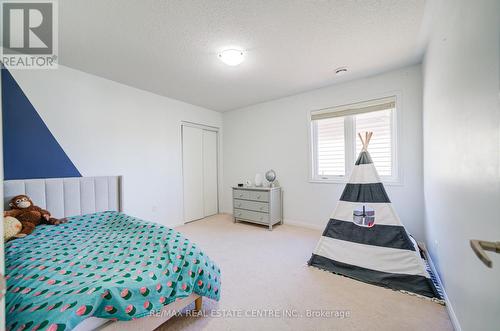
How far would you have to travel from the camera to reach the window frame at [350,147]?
2893 mm

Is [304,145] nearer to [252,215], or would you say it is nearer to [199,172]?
[252,215]

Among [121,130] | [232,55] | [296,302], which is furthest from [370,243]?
[121,130]

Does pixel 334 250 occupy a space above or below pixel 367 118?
below

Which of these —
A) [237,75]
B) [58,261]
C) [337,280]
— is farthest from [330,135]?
[58,261]

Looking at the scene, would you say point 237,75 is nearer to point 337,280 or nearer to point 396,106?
point 396,106

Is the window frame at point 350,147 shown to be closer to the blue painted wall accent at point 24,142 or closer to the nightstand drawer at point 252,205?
the nightstand drawer at point 252,205

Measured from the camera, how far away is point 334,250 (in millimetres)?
2287

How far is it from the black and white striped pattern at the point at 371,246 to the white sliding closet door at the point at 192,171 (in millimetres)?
2665

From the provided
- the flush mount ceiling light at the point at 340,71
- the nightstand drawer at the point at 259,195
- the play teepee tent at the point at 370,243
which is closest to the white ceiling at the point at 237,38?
the flush mount ceiling light at the point at 340,71

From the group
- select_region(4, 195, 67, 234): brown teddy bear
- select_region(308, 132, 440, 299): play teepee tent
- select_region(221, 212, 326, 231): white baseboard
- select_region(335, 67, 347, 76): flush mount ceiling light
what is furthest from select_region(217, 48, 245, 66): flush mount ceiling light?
select_region(221, 212, 326, 231): white baseboard

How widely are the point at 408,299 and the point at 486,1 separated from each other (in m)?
2.06

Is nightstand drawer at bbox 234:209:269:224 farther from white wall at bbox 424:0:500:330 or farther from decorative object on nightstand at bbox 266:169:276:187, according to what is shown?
white wall at bbox 424:0:500:330

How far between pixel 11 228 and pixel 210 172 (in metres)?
3.13

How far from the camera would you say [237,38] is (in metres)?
2.10
